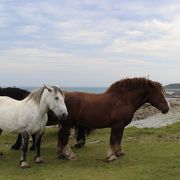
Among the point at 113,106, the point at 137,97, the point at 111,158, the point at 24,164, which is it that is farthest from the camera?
the point at 137,97

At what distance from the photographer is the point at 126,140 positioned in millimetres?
13609

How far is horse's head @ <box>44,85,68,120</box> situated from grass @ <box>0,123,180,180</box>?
1271 millimetres

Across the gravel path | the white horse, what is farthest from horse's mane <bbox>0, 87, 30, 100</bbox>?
the gravel path

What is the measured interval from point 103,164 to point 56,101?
6.36ft

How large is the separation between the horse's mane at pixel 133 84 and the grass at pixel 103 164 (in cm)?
176

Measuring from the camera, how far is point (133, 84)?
10297mm

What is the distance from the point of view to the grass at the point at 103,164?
843cm

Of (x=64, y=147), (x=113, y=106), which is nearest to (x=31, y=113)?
(x=64, y=147)

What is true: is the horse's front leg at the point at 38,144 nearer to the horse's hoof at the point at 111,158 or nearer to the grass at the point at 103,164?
the grass at the point at 103,164

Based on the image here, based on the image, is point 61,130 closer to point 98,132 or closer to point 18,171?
point 18,171

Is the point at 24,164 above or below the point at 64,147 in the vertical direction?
below

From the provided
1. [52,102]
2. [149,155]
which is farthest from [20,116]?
[149,155]

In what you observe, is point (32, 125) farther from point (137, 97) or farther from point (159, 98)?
point (159, 98)

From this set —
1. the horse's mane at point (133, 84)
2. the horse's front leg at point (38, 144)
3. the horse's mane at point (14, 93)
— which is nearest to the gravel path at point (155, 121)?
the horse's mane at point (14, 93)
